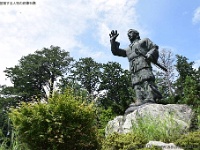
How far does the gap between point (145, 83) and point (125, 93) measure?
26.0m

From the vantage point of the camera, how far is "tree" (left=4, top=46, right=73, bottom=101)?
35562 mm

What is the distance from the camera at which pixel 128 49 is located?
39.5 ft

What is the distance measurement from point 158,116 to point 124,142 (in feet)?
7.39

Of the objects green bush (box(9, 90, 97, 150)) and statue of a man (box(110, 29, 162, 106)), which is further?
statue of a man (box(110, 29, 162, 106))

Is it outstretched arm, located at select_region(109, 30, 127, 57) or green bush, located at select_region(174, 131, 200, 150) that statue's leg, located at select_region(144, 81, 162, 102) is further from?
green bush, located at select_region(174, 131, 200, 150)

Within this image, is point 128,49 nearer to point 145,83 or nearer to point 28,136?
point 145,83

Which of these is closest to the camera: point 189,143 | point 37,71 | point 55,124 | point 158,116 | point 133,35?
point 55,124

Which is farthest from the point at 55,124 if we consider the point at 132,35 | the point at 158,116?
the point at 132,35

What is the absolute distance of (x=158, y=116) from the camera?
29.5ft

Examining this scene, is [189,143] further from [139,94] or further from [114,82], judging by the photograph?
[114,82]

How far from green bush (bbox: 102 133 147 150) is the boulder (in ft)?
4.53

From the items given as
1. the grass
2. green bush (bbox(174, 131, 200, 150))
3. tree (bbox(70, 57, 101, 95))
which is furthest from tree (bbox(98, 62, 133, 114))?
green bush (bbox(174, 131, 200, 150))

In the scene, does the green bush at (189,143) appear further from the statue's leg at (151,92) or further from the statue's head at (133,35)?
the statue's head at (133,35)

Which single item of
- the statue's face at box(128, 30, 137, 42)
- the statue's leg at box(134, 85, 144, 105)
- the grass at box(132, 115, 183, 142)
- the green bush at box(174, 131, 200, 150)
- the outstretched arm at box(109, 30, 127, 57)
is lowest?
the green bush at box(174, 131, 200, 150)
